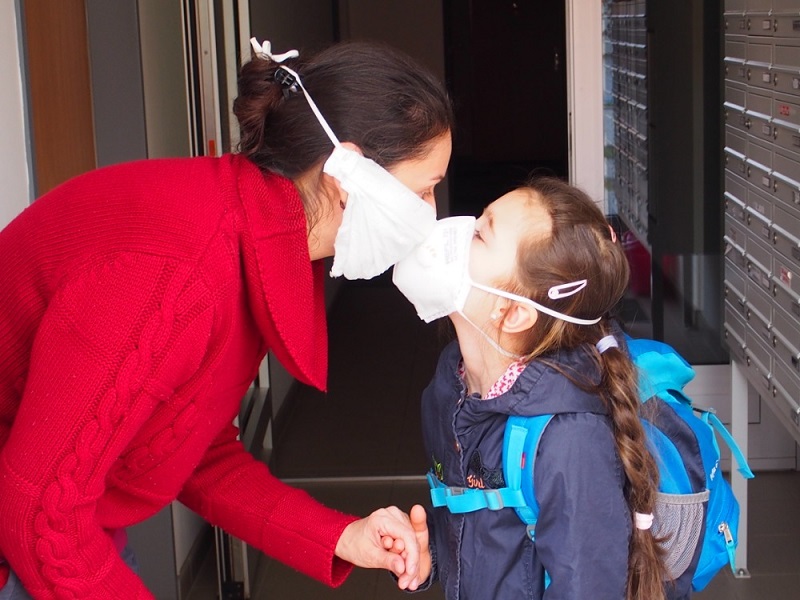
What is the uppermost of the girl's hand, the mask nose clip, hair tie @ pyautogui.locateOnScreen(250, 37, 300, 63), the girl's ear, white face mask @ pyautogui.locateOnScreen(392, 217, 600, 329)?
hair tie @ pyautogui.locateOnScreen(250, 37, 300, 63)

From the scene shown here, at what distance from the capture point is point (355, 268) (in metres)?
1.63

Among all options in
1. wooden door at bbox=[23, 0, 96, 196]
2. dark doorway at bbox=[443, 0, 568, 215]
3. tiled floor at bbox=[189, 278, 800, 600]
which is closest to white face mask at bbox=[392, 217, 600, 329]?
wooden door at bbox=[23, 0, 96, 196]

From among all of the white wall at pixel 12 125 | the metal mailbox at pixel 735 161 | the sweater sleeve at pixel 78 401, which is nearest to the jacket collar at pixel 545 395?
the sweater sleeve at pixel 78 401

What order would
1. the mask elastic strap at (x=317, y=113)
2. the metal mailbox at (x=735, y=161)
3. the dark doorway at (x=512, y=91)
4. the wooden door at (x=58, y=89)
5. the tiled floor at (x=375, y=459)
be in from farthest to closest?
the dark doorway at (x=512, y=91), the tiled floor at (x=375, y=459), the metal mailbox at (x=735, y=161), the wooden door at (x=58, y=89), the mask elastic strap at (x=317, y=113)

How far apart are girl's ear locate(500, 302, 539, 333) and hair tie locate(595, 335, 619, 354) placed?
11cm

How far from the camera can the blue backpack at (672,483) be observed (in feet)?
5.14

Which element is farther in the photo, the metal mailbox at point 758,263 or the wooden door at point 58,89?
the metal mailbox at point 758,263

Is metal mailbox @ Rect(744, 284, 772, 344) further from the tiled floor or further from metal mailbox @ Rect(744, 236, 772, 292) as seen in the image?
the tiled floor

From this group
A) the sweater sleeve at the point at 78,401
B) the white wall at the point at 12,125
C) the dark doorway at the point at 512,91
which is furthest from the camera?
the dark doorway at the point at 512,91

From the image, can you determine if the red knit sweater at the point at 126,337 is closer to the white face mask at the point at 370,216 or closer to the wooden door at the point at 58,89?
the white face mask at the point at 370,216

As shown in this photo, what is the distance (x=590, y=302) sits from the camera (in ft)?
5.53

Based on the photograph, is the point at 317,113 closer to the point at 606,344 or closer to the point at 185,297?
the point at 185,297

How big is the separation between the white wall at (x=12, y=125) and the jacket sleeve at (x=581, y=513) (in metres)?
1.27

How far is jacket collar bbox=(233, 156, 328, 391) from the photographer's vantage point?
1.35m
